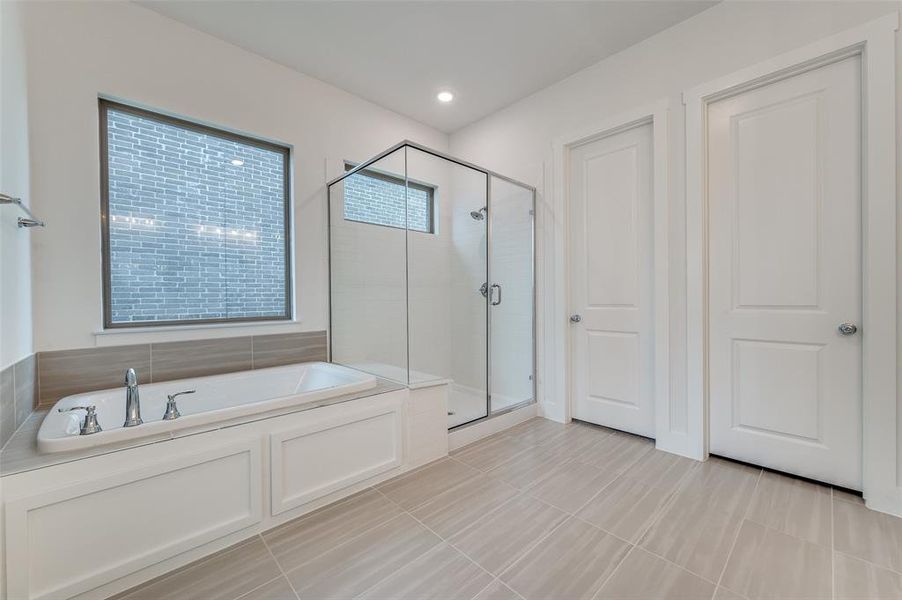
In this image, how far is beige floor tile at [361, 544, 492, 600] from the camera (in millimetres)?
1239

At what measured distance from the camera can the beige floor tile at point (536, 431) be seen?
259 cm

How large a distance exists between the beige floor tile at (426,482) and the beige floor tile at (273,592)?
62 centimetres

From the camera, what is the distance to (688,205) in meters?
2.27

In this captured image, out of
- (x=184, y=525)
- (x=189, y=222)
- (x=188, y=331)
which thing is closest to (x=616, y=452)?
(x=184, y=525)

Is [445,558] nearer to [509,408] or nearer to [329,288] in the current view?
[509,408]

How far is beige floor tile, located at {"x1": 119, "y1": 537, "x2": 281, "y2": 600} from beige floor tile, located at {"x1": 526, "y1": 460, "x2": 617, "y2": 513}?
126 cm

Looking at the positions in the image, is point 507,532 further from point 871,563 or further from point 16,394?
point 16,394

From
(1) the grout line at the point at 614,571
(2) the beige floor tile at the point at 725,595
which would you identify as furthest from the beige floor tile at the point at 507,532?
(2) the beige floor tile at the point at 725,595

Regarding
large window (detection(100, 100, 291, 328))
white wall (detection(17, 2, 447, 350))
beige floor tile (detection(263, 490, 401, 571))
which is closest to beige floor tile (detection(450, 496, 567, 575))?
beige floor tile (detection(263, 490, 401, 571))

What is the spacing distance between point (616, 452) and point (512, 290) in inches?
56.5

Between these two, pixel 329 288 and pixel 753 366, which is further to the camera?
pixel 329 288

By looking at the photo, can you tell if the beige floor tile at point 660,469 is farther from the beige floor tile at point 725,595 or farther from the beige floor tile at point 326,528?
the beige floor tile at point 326,528

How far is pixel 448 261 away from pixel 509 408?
1352mm

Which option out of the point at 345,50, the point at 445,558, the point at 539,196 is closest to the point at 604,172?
the point at 539,196
